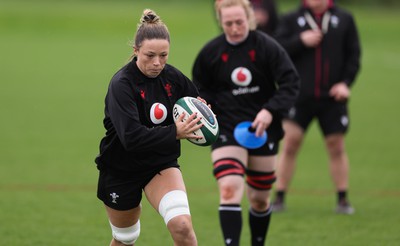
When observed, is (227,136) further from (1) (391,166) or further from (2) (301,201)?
(1) (391,166)

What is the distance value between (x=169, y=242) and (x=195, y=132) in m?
2.34

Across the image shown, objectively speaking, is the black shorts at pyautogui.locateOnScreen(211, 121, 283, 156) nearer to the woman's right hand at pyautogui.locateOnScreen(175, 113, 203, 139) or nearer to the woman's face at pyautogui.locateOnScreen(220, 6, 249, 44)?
the woman's face at pyautogui.locateOnScreen(220, 6, 249, 44)

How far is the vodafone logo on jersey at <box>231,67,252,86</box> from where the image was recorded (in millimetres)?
7148

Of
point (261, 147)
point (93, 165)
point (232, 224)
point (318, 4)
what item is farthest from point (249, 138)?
point (93, 165)

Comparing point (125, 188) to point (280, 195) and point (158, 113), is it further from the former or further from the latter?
point (280, 195)

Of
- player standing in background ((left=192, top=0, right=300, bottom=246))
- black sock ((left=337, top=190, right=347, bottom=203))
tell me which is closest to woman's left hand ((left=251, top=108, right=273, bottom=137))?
player standing in background ((left=192, top=0, right=300, bottom=246))

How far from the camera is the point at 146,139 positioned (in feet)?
17.9

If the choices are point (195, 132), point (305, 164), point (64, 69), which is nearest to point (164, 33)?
point (195, 132)

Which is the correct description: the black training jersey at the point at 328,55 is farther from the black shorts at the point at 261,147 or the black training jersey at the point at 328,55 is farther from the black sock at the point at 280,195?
the black shorts at the point at 261,147

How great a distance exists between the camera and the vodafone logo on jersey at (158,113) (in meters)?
5.76

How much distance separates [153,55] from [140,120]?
497 mm

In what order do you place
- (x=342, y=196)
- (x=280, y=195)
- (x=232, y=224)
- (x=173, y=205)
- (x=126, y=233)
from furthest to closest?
(x=280, y=195) → (x=342, y=196) → (x=232, y=224) → (x=126, y=233) → (x=173, y=205)

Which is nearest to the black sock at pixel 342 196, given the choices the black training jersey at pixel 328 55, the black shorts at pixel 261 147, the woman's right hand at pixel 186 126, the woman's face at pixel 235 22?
the black training jersey at pixel 328 55

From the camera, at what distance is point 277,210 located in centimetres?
919
